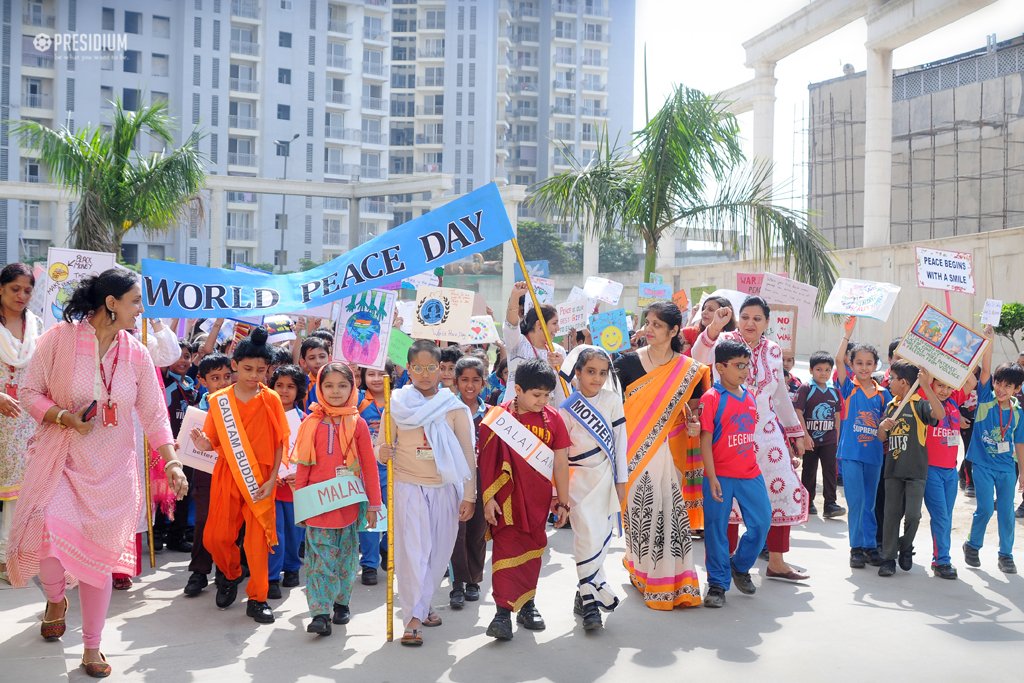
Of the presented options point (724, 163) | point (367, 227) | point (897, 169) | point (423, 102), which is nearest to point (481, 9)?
point (423, 102)

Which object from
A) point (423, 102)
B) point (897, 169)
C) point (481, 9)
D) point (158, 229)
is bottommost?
point (158, 229)

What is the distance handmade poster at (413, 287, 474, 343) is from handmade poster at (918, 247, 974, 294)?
4.03m

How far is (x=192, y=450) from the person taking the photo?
22.2 feet

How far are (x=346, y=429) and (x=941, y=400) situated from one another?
4.39 meters

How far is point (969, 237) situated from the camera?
24031mm

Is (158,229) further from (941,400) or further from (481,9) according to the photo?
(481,9)

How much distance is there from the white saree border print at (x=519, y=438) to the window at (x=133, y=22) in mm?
64487

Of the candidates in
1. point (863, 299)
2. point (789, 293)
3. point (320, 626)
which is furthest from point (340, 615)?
point (863, 299)

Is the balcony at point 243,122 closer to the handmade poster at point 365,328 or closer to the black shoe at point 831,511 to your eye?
the black shoe at point 831,511

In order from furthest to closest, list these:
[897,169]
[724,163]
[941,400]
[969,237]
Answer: [897,169]
[969,237]
[724,163]
[941,400]

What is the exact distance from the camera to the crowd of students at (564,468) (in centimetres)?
564

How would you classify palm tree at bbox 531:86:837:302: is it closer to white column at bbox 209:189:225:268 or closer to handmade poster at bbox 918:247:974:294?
handmade poster at bbox 918:247:974:294

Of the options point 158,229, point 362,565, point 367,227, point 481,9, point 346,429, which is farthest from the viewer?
point 481,9

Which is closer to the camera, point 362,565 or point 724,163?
point 362,565
